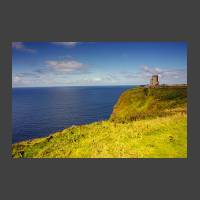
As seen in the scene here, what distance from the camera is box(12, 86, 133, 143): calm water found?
18141 mm

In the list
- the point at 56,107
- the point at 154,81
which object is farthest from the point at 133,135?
the point at 56,107

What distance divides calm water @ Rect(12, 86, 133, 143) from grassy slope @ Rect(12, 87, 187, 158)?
16.7 inches

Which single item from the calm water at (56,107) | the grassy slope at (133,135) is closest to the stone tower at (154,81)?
the grassy slope at (133,135)

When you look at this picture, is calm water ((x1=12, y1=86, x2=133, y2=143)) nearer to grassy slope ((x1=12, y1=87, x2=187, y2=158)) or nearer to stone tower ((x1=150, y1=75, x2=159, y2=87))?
grassy slope ((x1=12, y1=87, x2=187, y2=158))

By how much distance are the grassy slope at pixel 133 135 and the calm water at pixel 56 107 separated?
16.7 inches

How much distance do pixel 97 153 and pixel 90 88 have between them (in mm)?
4170

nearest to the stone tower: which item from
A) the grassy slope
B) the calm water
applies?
the grassy slope

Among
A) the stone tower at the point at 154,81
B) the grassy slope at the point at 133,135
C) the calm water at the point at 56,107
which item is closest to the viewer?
the grassy slope at the point at 133,135

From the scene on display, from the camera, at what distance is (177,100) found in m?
18.6

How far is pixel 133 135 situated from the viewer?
18.0 meters

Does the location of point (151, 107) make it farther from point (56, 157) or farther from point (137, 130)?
point (56, 157)

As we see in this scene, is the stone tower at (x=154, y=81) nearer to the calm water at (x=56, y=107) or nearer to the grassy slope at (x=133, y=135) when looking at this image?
the grassy slope at (x=133, y=135)

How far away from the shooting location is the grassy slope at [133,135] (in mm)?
17297

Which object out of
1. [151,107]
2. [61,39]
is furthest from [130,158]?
[61,39]
